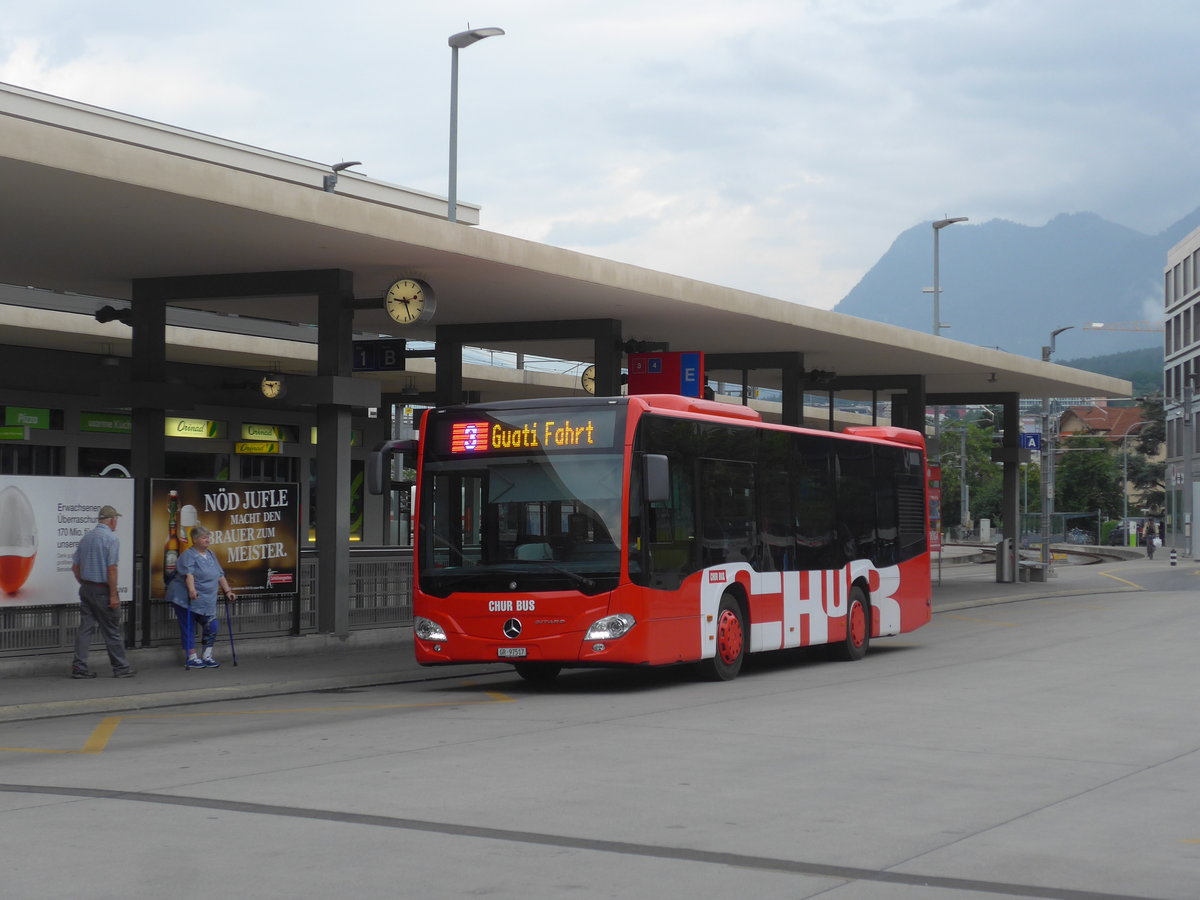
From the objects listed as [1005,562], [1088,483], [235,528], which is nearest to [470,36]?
[235,528]

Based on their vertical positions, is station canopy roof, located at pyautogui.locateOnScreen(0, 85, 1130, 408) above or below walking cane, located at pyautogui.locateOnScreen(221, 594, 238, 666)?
above

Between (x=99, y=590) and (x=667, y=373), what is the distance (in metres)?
12.2

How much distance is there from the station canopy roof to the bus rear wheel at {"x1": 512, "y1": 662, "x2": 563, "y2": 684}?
520 cm

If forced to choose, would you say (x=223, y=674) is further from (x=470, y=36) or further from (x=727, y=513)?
(x=470, y=36)

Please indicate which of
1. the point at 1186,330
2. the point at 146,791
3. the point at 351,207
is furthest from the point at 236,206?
the point at 1186,330

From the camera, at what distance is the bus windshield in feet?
51.0

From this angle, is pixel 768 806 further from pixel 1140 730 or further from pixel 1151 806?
pixel 1140 730

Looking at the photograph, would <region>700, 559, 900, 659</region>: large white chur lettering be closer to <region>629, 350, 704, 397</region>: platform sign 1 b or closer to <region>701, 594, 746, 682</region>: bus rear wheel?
<region>701, 594, 746, 682</region>: bus rear wheel

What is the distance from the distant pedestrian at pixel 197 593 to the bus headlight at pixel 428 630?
283 centimetres

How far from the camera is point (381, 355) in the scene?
23062 mm

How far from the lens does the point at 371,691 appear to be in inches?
659

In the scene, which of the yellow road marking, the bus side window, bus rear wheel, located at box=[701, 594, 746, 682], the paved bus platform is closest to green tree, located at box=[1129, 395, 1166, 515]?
the paved bus platform

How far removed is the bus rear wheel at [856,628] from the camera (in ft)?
67.8

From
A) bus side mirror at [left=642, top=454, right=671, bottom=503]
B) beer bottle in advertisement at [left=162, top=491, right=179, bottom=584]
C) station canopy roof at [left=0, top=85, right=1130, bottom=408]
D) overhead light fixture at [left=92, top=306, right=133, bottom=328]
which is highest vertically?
station canopy roof at [left=0, top=85, right=1130, bottom=408]
